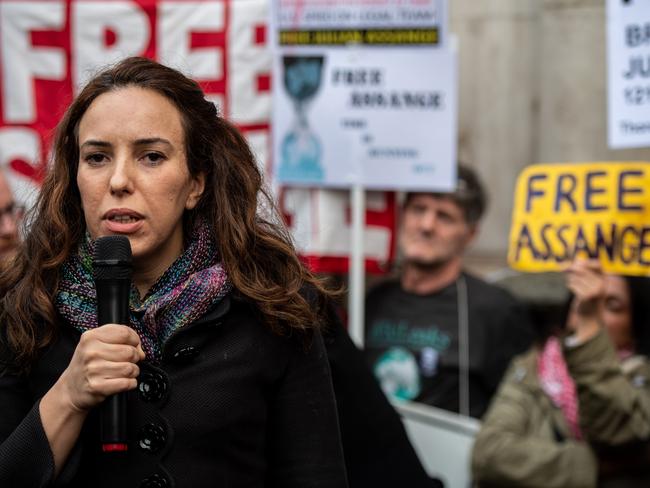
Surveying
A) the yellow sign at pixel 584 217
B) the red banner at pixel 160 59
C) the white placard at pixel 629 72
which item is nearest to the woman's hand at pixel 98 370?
the yellow sign at pixel 584 217

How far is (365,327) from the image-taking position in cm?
530

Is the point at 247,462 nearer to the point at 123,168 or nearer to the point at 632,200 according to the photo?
the point at 123,168

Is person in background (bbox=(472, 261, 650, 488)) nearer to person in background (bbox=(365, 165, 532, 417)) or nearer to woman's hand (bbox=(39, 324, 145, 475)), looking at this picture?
person in background (bbox=(365, 165, 532, 417))

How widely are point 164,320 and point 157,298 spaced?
0.06 m

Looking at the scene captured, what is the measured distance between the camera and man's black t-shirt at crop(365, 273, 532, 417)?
488 cm

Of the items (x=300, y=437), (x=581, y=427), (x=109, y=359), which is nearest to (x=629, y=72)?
(x=581, y=427)

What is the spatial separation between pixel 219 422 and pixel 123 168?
0.56m

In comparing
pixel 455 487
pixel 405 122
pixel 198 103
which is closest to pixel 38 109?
pixel 405 122

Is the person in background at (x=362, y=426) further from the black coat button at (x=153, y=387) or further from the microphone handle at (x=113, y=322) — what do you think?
the microphone handle at (x=113, y=322)

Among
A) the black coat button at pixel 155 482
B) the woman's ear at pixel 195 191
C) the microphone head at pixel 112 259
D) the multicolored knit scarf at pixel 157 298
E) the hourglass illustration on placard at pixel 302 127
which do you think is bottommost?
the black coat button at pixel 155 482

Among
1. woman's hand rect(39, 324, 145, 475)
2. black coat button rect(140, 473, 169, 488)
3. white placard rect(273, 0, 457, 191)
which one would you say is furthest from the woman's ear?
white placard rect(273, 0, 457, 191)

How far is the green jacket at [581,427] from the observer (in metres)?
3.97

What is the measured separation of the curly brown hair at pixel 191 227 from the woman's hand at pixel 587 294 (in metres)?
1.58

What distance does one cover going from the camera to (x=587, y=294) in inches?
158
